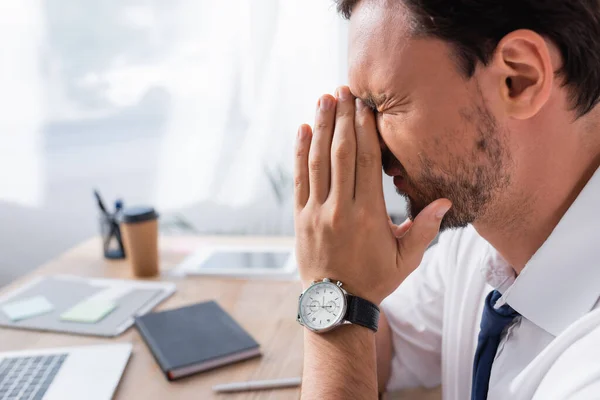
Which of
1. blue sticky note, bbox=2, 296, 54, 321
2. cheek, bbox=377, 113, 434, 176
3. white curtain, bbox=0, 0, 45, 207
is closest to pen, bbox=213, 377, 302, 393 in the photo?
cheek, bbox=377, 113, 434, 176

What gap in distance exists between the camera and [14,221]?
194 centimetres

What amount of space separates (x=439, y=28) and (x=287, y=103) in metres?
0.93

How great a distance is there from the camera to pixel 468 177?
2.68 ft

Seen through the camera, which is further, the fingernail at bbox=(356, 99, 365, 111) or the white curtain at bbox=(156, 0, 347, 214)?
the white curtain at bbox=(156, 0, 347, 214)

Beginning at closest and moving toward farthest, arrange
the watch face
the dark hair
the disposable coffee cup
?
the dark hair < the watch face < the disposable coffee cup

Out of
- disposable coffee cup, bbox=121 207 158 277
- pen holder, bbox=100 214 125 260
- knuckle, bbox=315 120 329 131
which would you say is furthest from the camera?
pen holder, bbox=100 214 125 260

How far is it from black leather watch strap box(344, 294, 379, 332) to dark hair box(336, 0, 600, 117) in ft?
1.14

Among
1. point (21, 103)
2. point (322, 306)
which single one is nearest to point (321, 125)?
point (322, 306)

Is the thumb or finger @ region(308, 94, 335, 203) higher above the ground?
finger @ region(308, 94, 335, 203)

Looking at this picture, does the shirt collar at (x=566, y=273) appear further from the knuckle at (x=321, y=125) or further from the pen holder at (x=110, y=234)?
the pen holder at (x=110, y=234)

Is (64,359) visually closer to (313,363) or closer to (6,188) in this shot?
(313,363)

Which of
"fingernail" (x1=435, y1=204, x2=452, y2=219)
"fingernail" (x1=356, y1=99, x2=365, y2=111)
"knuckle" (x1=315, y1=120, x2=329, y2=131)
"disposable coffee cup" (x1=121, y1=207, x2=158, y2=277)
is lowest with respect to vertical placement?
"disposable coffee cup" (x1=121, y1=207, x2=158, y2=277)

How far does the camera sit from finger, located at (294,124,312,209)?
3.11 feet

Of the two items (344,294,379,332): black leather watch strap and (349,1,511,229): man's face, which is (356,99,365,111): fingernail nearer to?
(349,1,511,229): man's face
